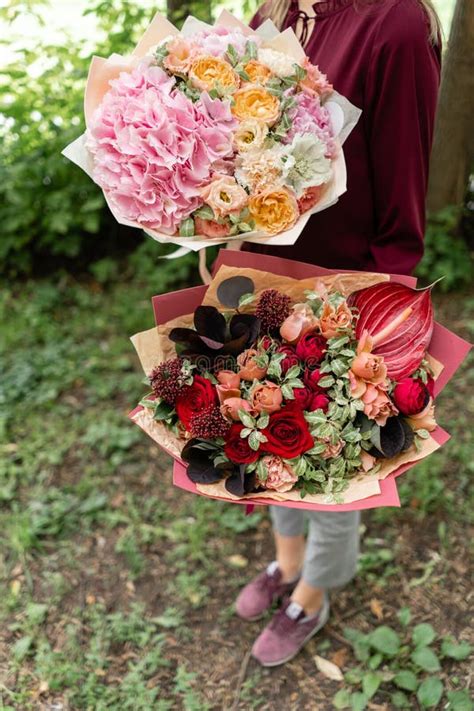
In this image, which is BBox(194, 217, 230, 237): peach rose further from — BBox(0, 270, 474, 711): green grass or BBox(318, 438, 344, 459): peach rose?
BBox(0, 270, 474, 711): green grass

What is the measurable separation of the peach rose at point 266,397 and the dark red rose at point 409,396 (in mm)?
258

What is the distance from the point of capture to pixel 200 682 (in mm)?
2072

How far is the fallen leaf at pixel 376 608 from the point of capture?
223cm

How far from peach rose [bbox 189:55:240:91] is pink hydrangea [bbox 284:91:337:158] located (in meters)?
0.14

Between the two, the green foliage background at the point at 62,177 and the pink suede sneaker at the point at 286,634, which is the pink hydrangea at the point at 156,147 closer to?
the pink suede sneaker at the point at 286,634

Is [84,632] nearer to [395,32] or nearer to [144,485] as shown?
[144,485]

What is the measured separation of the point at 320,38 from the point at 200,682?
79.4 inches

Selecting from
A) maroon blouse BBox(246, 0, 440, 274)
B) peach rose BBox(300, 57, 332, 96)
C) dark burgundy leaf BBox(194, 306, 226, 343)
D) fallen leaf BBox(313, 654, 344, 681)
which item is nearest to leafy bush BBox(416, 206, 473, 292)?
maroon blouse BBox(246, 0, 440, 274)

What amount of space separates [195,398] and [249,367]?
0.14 m

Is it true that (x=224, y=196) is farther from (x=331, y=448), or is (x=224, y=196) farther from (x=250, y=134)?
(x=331, y=448)

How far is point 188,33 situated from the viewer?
1.44m

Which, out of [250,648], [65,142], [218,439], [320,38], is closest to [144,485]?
[250,648]

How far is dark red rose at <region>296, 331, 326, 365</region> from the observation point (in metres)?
1.35

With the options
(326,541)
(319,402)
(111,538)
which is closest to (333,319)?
(319,402)
